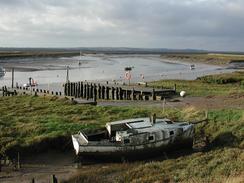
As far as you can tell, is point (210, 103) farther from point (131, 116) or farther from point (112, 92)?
point (112, 92)

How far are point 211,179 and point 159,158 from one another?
576 cm

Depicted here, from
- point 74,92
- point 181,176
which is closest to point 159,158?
point 181,176

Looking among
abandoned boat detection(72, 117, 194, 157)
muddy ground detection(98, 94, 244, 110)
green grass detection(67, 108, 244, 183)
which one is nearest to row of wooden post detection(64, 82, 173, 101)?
muddy ground detection(98, 94, 244, 110)

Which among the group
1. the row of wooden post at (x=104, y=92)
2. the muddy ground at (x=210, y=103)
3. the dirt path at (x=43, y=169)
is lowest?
the dirt path at (x=43, y=169)

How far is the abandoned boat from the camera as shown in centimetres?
1920

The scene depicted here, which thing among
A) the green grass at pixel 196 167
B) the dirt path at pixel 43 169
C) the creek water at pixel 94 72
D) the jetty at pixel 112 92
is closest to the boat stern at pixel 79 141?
the dirt path at pixel 43 169

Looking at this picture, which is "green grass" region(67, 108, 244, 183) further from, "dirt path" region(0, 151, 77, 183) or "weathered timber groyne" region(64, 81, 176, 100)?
"weathered timber groyne" region(64, 81, 176, 100)

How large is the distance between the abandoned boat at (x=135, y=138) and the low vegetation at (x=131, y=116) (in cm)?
76

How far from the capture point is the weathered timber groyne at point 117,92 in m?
38.7

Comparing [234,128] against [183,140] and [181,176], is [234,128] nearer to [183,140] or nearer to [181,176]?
[183,140]

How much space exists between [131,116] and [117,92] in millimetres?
16562

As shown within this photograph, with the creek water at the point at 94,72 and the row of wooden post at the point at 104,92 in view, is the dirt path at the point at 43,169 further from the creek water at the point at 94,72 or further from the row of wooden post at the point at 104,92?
the creek water at the point at 94,72

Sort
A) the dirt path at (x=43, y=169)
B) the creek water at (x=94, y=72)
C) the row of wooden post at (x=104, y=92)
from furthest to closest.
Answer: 1. the creek water at (x=94, y=72)
2. the row of wooden post at (x=104, y=92)
3. the dirt path at (x=43, y=169)

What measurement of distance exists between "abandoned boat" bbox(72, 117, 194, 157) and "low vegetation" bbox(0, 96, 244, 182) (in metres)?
0.76
